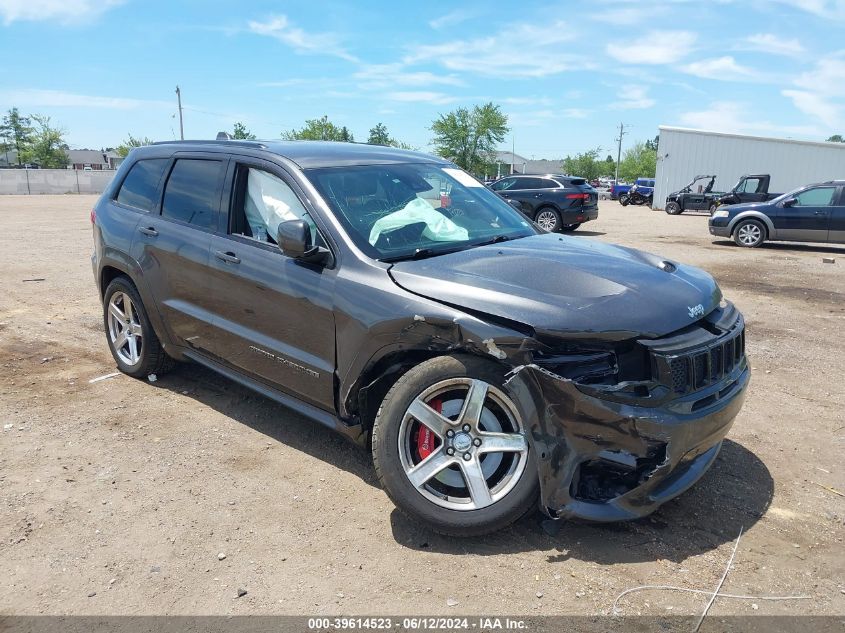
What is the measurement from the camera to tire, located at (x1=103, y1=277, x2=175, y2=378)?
501 cm

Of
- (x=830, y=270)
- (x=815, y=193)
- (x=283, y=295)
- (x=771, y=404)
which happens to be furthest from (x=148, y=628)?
(x=815, y=193)

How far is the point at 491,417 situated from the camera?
2.99m

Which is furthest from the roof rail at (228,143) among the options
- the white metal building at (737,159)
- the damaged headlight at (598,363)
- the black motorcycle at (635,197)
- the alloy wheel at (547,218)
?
the black motorcycle at (635,197)

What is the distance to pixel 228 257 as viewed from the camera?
4027 mm

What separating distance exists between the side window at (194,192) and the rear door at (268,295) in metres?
0.16

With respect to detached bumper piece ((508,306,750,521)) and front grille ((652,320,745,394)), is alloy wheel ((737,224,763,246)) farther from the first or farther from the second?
detached bumper piece ((508,306,750,521))

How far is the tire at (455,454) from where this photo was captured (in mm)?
2934

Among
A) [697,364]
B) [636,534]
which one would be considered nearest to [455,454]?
[636,534]

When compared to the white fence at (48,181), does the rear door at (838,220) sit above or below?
above

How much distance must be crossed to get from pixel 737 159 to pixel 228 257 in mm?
41277

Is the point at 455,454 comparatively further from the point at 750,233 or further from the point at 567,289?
the point at 750,233

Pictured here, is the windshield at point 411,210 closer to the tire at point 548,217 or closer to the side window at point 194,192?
the side window at point 194,192

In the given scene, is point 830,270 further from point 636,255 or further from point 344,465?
point 344,465

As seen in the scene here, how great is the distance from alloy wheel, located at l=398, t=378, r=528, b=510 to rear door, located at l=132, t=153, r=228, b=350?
6.29ft
